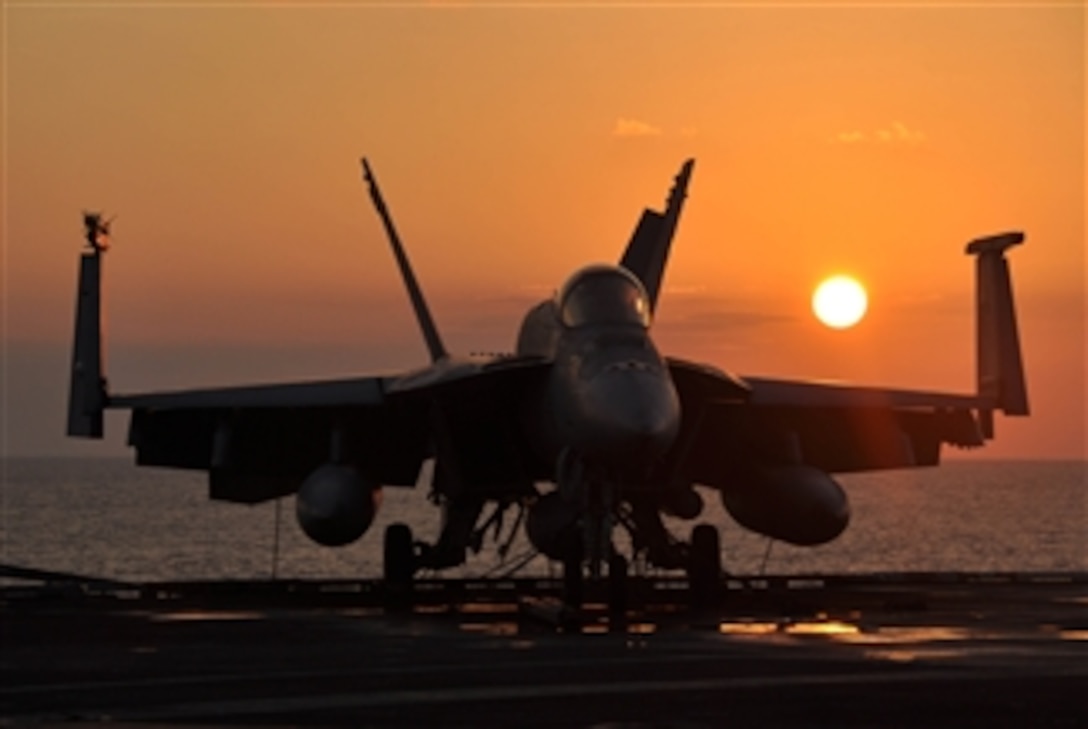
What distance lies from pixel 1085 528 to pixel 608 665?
136 m

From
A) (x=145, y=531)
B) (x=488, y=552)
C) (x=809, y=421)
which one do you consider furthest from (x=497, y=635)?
(x=145, y=531)

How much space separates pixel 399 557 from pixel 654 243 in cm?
657

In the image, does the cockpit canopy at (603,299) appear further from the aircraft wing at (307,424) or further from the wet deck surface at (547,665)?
the wet deck surface at (547,665)

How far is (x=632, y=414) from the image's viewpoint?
72.0ft

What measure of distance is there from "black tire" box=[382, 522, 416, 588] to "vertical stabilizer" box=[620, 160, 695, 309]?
5.42m

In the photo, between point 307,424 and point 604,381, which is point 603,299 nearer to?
point 604,381

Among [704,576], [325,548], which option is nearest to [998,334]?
[704,576]

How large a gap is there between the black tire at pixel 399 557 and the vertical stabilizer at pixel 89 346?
5.32 m

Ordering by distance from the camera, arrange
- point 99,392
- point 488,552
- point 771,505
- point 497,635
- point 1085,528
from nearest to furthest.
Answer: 1. point 497,635
2. point 771,505
3. point 99,392
4. point 488,552
5. point 1085,528

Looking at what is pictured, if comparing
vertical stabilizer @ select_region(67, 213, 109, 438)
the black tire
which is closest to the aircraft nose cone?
the black tire

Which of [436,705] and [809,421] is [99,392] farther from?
[436,705]

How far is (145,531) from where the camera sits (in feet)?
387

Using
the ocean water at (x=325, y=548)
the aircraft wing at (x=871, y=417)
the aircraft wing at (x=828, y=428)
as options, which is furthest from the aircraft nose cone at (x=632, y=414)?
the ocean water at (x=325, y=548)

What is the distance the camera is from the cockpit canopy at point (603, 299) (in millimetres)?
23875
